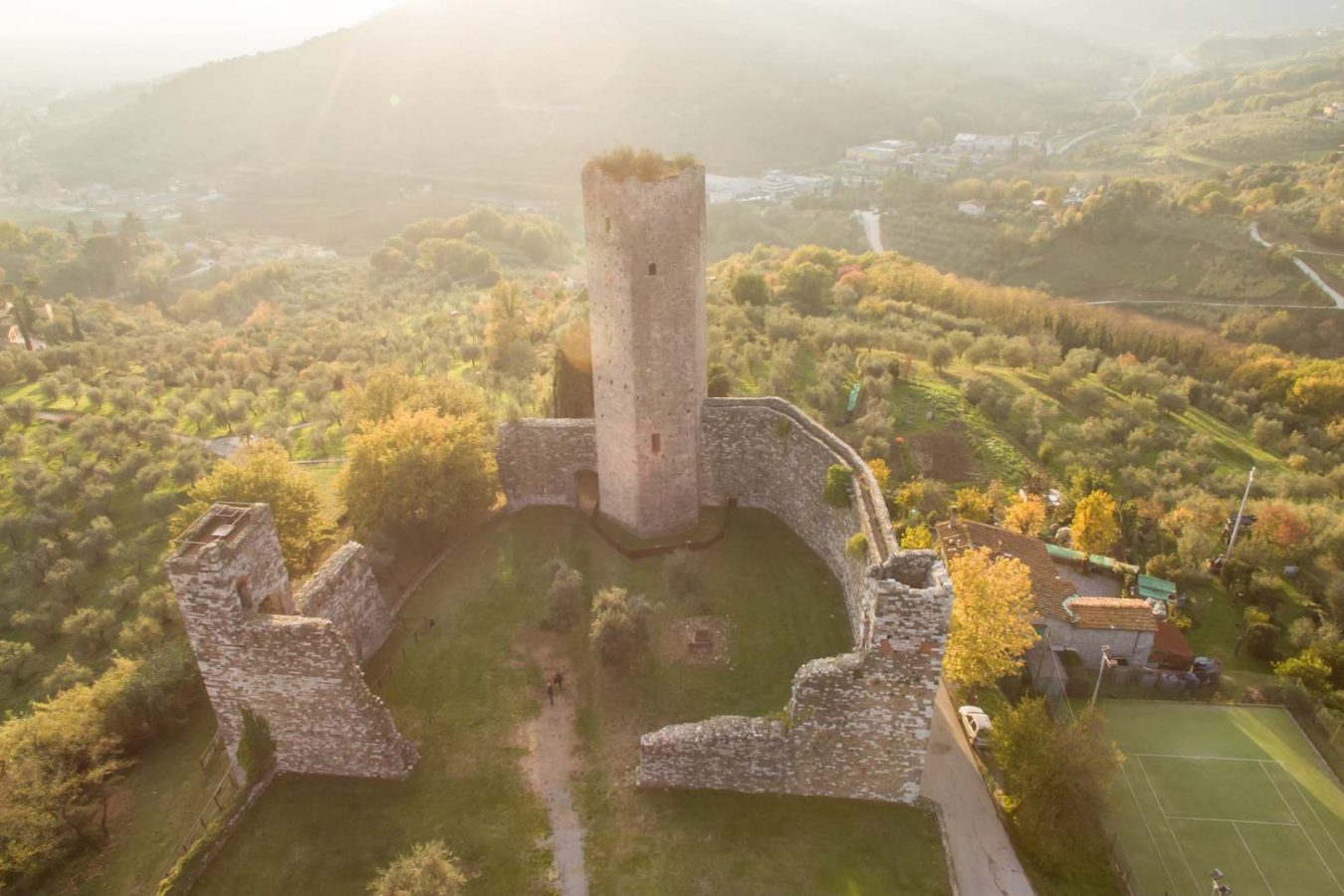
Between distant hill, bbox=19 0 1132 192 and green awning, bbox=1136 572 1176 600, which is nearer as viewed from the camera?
green awning, bbox=1136 572 1176 600

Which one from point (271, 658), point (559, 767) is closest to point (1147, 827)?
point (559, 767)

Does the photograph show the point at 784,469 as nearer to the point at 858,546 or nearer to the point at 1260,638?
the point at 858,546

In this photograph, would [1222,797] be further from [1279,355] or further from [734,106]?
[734,106]

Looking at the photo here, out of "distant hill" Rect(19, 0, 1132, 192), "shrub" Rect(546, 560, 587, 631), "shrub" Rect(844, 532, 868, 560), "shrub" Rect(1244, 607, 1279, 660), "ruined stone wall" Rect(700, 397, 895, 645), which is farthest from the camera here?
"distant hill" Rect(19, 0, 1132, 192)


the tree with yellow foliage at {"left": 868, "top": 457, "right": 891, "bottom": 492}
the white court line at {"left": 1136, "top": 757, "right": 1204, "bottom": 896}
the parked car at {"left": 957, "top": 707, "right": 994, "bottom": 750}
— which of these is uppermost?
the tree with yellow foliage at {"left": 868, "top": 457, "right": 891, "bottom": 492}

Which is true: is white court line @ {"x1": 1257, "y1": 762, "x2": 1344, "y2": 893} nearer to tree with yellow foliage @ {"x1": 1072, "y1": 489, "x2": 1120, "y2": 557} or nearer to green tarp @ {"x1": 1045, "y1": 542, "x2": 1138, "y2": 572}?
green tarp @ {"x1": 1045, "y1": 542, "x2": 1138, "y2": 572}

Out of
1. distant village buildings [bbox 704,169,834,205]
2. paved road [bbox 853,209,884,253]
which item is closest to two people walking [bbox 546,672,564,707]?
paved road [bbox 853,209,884,253]
